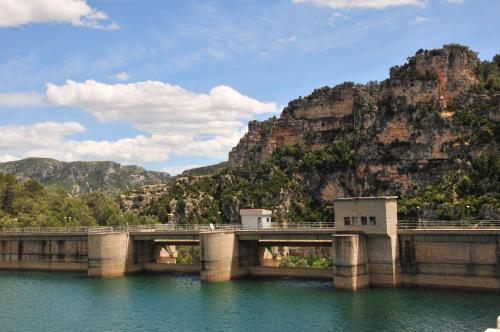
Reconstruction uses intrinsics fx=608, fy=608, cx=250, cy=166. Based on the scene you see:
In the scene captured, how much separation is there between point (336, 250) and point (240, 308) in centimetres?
1407

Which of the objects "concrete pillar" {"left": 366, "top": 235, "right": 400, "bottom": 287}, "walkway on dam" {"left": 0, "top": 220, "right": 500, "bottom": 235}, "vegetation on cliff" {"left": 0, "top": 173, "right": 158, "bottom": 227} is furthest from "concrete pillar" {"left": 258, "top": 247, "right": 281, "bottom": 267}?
"vegetation on cliff" {"left": 0, "top": 173, "right": 158, "bottom": 227}

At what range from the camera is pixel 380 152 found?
14712 centimetres

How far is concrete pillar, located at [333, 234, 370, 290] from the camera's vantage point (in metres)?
72.4

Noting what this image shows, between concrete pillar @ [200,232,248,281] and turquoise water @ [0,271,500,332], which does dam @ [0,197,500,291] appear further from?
turquoise water @ [0,271,500,332]

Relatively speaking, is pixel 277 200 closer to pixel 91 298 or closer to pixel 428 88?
pixel 428 88

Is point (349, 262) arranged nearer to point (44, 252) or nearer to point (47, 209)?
point (44, 252)

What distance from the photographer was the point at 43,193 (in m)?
160

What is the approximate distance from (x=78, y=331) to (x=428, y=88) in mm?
101679

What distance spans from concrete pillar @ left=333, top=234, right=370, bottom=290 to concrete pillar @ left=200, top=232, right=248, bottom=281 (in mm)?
17463

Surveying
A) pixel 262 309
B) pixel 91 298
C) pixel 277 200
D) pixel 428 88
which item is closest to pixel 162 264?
pixel 91 298

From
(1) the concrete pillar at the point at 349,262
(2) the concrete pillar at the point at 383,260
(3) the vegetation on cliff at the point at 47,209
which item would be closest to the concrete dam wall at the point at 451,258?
(2) the concrete pillar at the point at 383,260

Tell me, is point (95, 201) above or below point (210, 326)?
above

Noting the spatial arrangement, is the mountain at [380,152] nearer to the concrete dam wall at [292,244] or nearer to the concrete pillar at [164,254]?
the concrete dam wall at [292,244]

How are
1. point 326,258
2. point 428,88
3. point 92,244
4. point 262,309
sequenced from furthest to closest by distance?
point 428,88
point 326,258
point 92,244
point 262,309
